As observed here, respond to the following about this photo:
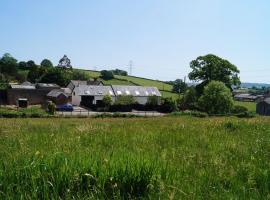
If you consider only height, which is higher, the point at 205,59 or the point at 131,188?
the point at 205,59

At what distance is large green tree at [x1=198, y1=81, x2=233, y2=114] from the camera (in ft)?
213

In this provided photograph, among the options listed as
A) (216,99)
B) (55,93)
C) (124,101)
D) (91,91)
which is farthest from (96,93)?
(216,99)

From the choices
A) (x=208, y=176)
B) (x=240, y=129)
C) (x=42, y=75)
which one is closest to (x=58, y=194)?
(x=208, y=176)

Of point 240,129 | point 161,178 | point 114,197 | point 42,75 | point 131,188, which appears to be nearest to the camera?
point 114,197

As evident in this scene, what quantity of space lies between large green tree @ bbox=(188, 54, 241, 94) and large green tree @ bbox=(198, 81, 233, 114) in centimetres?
1534

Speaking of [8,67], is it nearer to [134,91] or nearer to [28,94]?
[28,94]

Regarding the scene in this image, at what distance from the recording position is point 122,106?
7294cm

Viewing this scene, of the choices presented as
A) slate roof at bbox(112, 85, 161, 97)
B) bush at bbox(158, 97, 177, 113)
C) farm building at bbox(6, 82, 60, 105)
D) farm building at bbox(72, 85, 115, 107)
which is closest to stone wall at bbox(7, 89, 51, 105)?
farm building at bbox(6, 82, 60, 105)

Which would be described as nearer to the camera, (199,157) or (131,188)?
(131,188)

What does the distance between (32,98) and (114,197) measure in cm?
8607

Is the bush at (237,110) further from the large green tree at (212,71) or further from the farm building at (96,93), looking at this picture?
the farm building at (96,93)

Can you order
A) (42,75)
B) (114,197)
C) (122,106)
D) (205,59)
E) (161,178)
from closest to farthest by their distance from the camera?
1. (114,197)
2. (161,178)
3. (122,106)
4. (205,59)
5. (42,75)

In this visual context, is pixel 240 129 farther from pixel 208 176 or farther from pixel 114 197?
pixel 114 197

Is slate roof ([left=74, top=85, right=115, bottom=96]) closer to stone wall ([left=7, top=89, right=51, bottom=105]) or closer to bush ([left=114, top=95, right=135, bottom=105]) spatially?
stone wall ([left=7, top=89, right=51, bottom=105])
